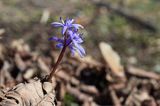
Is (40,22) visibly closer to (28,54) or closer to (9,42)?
(9,42)

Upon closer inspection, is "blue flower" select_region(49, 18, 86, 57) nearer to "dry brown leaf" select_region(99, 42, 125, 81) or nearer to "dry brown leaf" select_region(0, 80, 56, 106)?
"dry brown leaf" select_region(0, 80, 56, 106)

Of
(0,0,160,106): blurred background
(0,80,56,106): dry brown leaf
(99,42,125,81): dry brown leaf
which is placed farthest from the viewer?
(0,0,160,106): blurred background

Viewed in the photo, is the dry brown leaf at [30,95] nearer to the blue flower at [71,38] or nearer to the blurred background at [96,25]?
the blue flower at [71,38]

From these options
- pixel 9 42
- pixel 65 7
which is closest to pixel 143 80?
pixel 9 42

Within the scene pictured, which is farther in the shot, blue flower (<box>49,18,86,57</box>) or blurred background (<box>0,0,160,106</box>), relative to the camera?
blurred background (<box>0,0,160,106</box>)

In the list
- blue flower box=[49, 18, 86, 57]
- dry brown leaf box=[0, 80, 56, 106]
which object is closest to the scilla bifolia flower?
blue flower box=[49, 18, 86, 57]

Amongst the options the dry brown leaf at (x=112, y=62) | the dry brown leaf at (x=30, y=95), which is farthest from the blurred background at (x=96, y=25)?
the dry brown leaf at (x=30, y=95)

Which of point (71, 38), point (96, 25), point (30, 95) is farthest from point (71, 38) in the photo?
point (96, 25)
